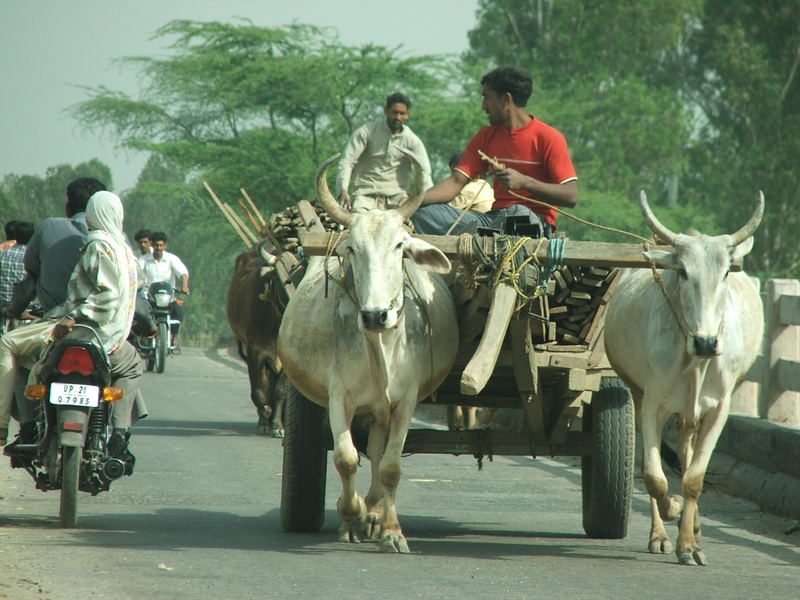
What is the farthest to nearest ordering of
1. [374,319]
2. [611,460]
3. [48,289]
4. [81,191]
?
[81,191] < [48,289] < [611,460] < [374,319]

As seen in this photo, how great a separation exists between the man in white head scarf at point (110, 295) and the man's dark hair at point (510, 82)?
228 centimetres

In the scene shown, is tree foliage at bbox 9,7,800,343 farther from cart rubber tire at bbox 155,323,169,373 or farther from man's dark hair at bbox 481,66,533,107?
man's dark hair at bbox 481,66,533,107

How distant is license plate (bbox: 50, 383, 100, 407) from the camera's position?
24.2ft

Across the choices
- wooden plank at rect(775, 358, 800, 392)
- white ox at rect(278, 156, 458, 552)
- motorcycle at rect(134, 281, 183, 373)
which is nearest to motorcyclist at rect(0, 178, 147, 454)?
white ox at rect(278, 156, 458, 552)

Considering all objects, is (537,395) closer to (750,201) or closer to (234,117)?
(234,117)

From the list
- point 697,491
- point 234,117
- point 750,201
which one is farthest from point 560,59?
point 697,491

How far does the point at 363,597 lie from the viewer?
225 inches

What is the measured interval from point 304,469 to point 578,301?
175 cm

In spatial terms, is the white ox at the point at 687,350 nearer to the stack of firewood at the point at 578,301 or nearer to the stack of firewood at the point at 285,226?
the stack of firewood at the point at 578,301

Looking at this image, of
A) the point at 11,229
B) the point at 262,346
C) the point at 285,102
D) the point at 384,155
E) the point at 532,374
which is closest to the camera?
the point at 532,374

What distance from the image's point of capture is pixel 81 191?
832cm

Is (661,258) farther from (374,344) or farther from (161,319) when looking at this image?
(161,319)

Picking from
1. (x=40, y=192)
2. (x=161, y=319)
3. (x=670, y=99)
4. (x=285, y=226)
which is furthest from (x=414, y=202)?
(x=40, y=192)

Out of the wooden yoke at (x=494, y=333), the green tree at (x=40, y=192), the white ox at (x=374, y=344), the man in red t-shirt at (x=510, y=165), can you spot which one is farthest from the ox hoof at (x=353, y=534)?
the green tree at (x=40, y=192)
